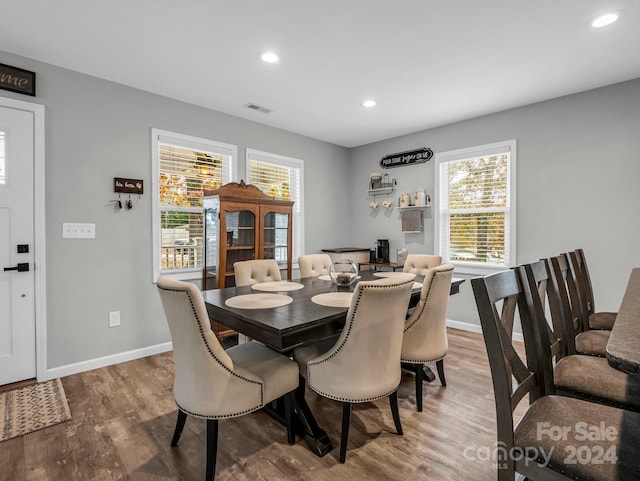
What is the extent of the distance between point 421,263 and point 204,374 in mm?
2481

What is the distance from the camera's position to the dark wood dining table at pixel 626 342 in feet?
2.16

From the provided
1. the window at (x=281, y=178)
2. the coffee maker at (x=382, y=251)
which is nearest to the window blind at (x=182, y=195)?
the window at (x=281, y=178)

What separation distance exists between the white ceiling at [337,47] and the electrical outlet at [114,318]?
2175mm

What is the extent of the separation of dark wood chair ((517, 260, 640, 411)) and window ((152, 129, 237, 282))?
126 inches

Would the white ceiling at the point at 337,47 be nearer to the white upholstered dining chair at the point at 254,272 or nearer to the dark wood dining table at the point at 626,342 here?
the white upholstered dining chair at the point at 254,272

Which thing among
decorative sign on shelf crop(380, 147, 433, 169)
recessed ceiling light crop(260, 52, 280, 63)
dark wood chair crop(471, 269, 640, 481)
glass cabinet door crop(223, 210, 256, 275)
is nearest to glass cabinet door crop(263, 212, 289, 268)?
glass cabinet door crop(223, 210, 256, 275)

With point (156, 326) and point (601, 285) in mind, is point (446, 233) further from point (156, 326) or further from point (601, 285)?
point (156, 326)

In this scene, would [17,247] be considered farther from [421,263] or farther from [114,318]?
[421,263]

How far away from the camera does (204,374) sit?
1.51m

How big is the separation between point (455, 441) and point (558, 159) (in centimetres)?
305

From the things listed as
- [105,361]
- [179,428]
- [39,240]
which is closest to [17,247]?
[39,240]

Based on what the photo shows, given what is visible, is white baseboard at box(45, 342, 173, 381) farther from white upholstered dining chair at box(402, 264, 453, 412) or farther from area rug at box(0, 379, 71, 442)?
white upholstered dining chair at box(402, 264, 453, 412)

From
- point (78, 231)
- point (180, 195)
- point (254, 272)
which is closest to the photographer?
point (78, 231)

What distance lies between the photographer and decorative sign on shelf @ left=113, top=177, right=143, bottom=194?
3039 mm
